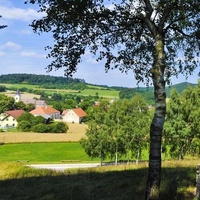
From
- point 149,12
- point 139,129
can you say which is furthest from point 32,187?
point 139,129

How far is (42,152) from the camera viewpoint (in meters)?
74.5

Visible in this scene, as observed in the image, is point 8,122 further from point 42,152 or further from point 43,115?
point 42,152

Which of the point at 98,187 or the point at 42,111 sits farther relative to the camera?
the point at 42,111

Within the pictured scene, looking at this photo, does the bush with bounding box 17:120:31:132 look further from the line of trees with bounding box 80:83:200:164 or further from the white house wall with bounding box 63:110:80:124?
the line of trees with bounding box 80:83:200:164

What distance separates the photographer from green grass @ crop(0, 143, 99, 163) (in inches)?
2662

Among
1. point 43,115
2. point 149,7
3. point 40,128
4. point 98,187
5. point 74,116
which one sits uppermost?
point 149,7

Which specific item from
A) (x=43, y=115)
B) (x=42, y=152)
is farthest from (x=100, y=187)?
(x=43, y=115)

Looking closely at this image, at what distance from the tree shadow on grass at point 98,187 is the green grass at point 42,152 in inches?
2090

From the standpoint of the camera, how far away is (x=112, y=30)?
402 inches

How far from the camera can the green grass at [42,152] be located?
67.6 meters

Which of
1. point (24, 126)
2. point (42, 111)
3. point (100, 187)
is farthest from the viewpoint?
point (42, 111)

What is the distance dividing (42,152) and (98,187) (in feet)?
215

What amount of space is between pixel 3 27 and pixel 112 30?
182 inches

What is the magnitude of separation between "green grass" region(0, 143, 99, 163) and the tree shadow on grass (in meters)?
53.1
